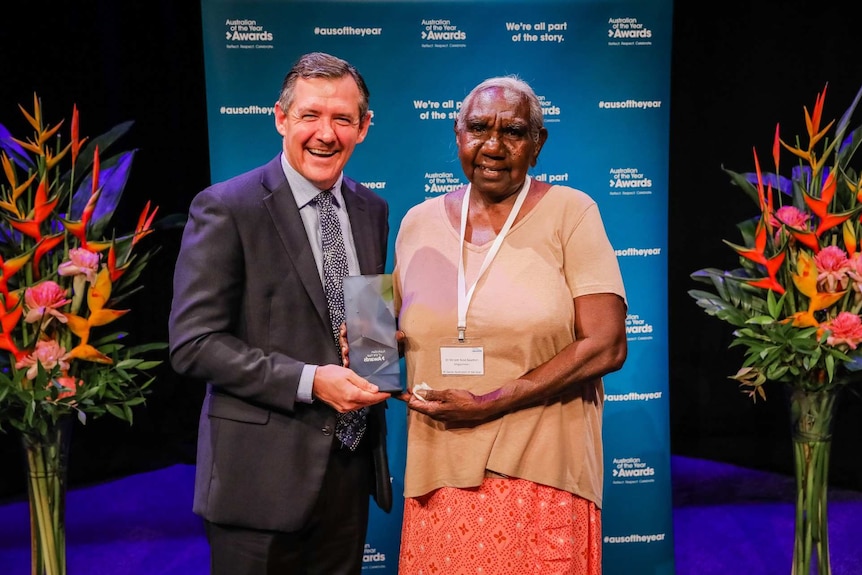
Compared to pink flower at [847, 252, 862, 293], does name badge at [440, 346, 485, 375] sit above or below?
below

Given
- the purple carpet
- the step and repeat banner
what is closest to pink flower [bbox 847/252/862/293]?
the step and repeat banner

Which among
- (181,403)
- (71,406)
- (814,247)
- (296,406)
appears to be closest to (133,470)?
(181,403)

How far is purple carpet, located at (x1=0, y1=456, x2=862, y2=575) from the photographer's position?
170 inches

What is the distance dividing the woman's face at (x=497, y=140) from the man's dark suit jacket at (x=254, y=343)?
1.66ft

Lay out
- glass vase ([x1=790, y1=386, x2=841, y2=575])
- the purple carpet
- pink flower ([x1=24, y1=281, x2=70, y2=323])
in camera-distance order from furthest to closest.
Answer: the purple carpet, glass vase ([x1=790, y1=386, x2=841, y2=575]), pink flower ([x1=24, y1=281, x2=70, y2=323])

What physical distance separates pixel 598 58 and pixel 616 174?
1.56ft

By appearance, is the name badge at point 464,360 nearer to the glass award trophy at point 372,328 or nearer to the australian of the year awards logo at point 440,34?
the glass award trophy at point 372,328

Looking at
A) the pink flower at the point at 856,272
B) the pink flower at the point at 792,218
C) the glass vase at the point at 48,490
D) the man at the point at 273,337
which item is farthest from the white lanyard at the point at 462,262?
the glass vase at the point at 48,490

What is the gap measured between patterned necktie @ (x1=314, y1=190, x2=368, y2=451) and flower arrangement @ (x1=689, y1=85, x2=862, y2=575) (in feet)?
3.99

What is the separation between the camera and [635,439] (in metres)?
3.97

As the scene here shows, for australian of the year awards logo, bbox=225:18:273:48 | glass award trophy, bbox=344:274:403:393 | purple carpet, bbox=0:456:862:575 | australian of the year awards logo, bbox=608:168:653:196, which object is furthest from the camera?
purple carpet, bbox=0:456:862:575

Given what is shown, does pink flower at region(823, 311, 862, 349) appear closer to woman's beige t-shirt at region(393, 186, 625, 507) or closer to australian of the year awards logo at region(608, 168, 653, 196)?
woman's beige t-shirt at region(393, 186, 625, 507)

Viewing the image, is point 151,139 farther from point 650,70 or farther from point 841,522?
point 841,522

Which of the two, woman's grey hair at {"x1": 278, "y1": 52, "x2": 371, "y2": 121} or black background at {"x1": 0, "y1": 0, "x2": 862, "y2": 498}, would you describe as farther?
black background at {"x1": 0, "y1": 0, "x2": 862, "y2": 498}
